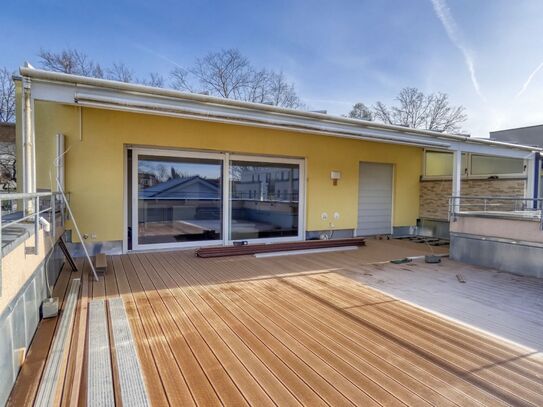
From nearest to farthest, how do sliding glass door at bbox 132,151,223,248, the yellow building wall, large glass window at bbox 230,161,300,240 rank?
1. the yellow building wall
2. sliding glass door at bbox 132,151,223,248
3. large glass window at bbox 230,161,300,240

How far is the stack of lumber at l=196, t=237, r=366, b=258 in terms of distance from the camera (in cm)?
586

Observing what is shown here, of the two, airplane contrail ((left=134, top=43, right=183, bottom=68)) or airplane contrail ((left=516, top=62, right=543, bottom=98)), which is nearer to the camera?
airplane contrail ((left=516, top=62, right=543, bottom=98))

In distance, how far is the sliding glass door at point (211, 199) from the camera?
19.9 feet

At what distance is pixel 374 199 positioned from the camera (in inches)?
342

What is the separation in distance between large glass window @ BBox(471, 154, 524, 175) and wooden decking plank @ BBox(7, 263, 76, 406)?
980cm

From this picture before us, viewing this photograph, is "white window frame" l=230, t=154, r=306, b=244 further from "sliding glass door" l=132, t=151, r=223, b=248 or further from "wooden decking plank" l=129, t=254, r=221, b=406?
"wooden decking plank" l=129, t=254, r=221, b=406

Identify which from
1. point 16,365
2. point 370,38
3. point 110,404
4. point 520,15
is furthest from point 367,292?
point 370,38

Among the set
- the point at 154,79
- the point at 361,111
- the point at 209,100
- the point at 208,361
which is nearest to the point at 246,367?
A: the point at 208,361

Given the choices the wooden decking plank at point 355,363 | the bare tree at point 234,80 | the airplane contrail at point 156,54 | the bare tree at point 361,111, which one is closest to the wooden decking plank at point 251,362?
the wooden decking plank at point 355,363

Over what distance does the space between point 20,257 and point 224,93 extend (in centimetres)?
1566

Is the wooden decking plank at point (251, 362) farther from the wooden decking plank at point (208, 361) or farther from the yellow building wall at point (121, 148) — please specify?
the yellow building wall at point (121, 148)

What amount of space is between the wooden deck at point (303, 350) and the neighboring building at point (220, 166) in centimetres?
217

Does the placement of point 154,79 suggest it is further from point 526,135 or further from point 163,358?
point 526,135

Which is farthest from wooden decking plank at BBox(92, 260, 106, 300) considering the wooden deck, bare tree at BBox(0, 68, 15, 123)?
bare tree at BBox(0, 68, 15, 123)
